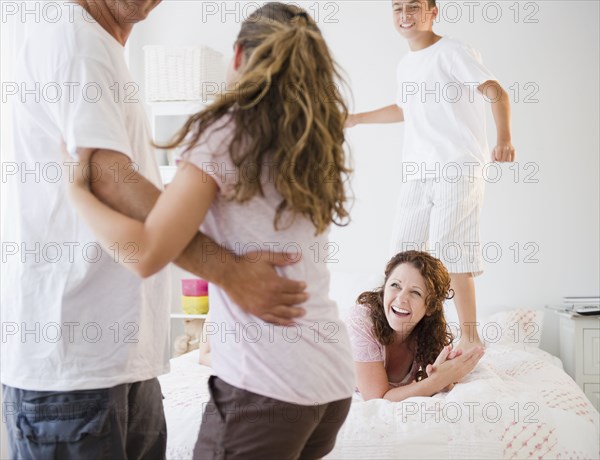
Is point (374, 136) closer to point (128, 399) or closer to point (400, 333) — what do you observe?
point (400, 333)

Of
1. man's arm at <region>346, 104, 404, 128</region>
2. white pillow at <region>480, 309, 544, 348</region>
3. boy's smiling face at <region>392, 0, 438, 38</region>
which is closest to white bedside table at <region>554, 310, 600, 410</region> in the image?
white pillow at <region>480, 309, 544, 348</region>

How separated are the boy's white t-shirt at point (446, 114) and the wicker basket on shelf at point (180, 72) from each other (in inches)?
50.6

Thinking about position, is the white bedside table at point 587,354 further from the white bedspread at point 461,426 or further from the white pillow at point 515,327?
the white bedspread at point 461,426

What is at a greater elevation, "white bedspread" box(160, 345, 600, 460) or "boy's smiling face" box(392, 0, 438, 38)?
"boy's smiling face" box(392, 0, 438, 38)

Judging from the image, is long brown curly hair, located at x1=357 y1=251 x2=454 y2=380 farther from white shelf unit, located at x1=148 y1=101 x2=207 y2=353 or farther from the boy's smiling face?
white shelf unit, located at x1=148 y1=101 x2=207 y2=353

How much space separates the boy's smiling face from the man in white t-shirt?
177cm

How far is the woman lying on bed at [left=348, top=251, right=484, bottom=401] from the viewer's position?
2105 millimetres

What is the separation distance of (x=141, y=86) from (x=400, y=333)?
246 centimetres

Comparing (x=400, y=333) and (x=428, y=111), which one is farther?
(x=428, y=111)

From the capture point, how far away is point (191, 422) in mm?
1867

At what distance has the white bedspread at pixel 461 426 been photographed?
5.82 feet

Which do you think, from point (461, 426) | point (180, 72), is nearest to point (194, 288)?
point (180, 72)

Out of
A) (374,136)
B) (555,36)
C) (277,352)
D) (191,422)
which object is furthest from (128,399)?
(555,36)

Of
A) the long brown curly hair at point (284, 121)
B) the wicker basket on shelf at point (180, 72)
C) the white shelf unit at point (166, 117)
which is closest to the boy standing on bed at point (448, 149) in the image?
the wicker basket on shelf at point (180, 72)
